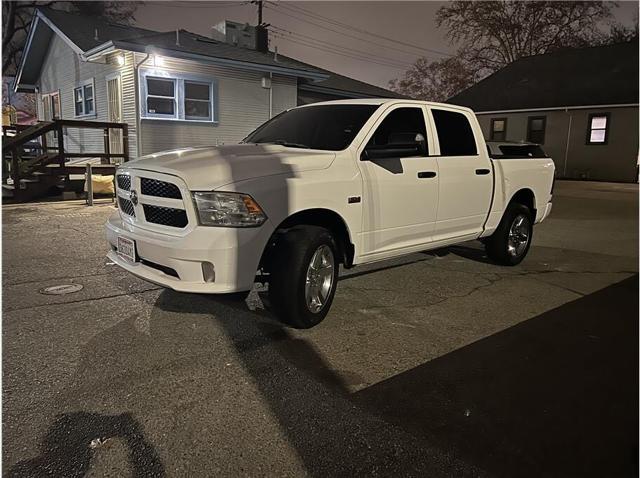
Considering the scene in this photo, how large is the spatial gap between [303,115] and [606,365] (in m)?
3.65

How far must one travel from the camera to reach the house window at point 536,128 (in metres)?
25.2

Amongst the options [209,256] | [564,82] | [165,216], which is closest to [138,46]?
[165,216]

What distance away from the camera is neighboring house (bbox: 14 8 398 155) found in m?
14.2

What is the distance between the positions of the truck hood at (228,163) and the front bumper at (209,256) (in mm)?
371

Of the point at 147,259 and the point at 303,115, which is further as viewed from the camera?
the point at 303,115

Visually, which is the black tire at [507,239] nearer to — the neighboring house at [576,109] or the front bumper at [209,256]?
the front bumper at [209,256]

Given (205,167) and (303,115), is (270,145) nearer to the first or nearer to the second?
(303,115)

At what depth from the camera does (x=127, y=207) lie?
433cm

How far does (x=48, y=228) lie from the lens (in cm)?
884

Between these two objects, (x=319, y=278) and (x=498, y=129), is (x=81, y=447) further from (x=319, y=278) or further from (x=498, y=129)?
(x=498, y=129)

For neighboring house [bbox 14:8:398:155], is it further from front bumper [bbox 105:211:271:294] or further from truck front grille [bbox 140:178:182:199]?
front bumper [bbox 105:211:271:294]

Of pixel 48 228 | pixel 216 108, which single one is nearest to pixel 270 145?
pixel 48 228

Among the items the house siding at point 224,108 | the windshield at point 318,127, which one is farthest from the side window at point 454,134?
the house siding at point 224,108

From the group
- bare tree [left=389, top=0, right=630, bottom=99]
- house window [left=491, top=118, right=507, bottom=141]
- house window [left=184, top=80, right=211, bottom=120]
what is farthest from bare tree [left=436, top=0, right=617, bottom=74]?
house window [left=184, top=80, right=211, bottom=120]
